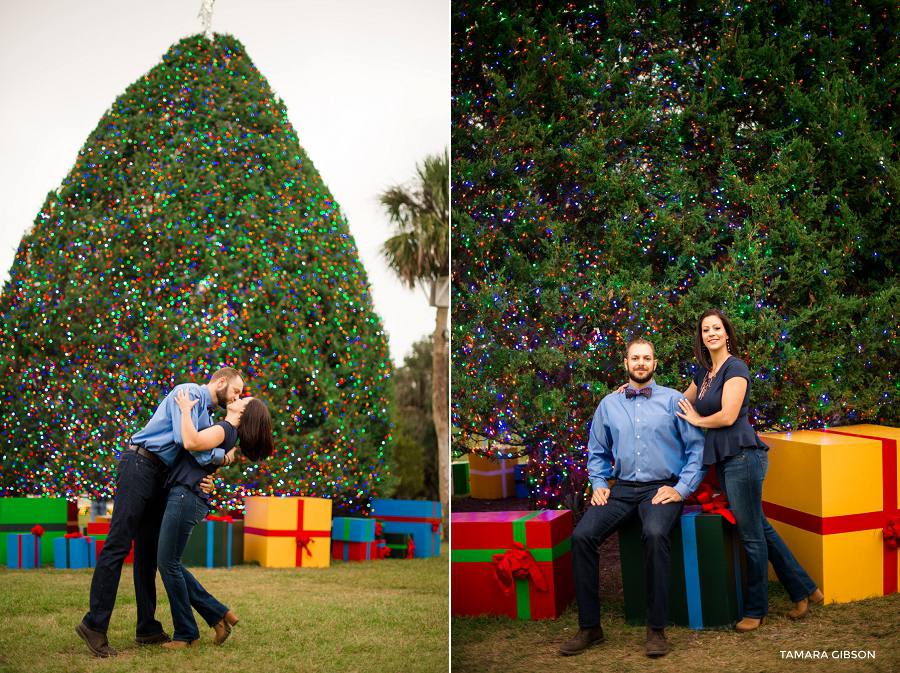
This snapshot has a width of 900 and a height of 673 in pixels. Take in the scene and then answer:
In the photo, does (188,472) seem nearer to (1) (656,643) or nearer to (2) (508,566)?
(2) (508,566)

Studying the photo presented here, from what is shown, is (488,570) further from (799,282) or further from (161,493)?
(799,282)

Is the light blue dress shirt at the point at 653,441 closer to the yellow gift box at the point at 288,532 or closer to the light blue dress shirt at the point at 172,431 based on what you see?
the light blue dress shirt at the point at 172,431

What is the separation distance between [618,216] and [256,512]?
3.46 meters

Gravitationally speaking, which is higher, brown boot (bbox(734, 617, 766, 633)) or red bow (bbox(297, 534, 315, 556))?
brown boot (bbox(734, 617, 766, 633))

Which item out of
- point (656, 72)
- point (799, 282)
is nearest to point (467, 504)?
point (799, 282)

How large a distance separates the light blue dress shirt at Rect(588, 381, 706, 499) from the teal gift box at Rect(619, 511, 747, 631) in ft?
0.56

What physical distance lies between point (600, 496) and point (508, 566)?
503 millimetres

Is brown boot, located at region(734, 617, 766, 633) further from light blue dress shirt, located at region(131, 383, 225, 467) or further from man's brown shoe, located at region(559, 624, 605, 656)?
light blue dress shirt, located at region(131, 383, 225, 467)

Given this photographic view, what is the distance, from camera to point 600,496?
3074 mm

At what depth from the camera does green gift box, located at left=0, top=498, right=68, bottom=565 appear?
18.5 feet

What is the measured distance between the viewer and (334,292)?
6.45 meters

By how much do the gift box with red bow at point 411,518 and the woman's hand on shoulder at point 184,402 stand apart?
11.7 feet

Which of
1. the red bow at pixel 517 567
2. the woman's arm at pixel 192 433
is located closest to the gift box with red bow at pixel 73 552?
the woman's arm at pixel 192 433

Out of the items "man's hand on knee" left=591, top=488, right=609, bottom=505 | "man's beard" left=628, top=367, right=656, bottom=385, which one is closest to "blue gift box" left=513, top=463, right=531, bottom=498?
"man's hand on knee" left=591, top=488, right=609, bottom=505
